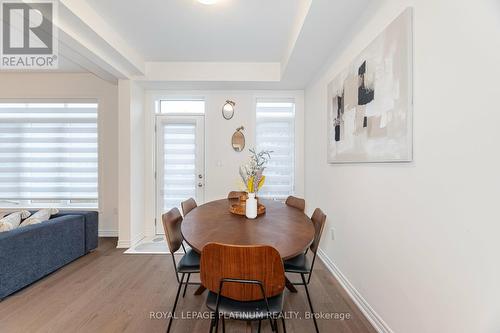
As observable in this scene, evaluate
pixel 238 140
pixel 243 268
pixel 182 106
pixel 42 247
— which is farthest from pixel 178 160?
pixel 243 268

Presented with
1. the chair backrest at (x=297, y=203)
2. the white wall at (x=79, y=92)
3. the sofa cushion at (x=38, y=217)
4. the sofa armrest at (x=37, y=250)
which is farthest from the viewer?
the white wall at (x=79, y=92)

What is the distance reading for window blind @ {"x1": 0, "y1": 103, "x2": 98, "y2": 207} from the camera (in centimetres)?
379

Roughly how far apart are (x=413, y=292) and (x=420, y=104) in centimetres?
113

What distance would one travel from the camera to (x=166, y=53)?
3.12 metres

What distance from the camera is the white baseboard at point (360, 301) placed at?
1.64 m

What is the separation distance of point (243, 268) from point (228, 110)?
308 centimetres

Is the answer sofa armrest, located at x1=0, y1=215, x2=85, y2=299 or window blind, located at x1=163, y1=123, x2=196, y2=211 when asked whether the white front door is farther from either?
sofa armrest, located at x1=0, y1=215, x2=85, y2=299

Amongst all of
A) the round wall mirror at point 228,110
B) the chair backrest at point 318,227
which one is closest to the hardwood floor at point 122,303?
the chair backrest at point 318,227

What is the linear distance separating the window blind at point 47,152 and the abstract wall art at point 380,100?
401cm

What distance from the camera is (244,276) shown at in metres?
1.14

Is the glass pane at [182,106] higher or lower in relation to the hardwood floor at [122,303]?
higher

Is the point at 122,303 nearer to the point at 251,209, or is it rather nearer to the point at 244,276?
the point at 251,209

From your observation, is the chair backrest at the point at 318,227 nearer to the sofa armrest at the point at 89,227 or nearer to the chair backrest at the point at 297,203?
the chair backrest at the point at 297,203

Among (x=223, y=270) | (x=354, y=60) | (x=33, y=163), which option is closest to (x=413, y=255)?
(x=223, y=270)
